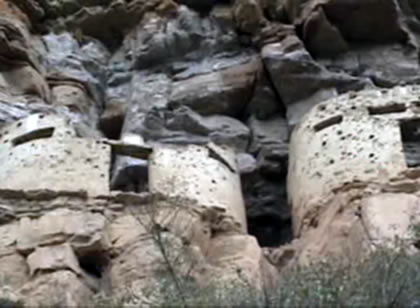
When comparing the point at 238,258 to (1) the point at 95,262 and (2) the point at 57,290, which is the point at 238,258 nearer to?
(1) the point at 95,262

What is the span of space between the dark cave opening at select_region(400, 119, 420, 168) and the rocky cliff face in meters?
A: 0.03

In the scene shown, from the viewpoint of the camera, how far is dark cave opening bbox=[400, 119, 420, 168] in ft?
50.4

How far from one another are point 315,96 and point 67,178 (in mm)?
5820

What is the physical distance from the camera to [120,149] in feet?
50.8

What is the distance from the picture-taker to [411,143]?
15.9 meters

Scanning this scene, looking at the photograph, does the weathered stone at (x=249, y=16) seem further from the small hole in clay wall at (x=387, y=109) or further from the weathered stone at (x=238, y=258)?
the weathered stone at (x=238, y=258)

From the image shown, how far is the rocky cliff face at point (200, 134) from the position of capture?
1343cm

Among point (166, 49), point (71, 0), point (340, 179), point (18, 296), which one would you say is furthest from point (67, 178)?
point (71, 0)

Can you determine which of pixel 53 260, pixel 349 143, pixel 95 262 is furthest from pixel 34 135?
pixel 349 143

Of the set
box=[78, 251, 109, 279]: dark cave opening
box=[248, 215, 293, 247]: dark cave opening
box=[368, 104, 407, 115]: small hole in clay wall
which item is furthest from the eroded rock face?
box=[78, 251, 109, 279]: dark cave opening

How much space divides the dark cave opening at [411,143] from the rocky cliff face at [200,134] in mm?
30

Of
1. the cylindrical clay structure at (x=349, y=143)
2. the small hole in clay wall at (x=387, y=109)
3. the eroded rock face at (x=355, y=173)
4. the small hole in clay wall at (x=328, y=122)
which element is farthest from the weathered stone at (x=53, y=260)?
the small hole in clay wall at (x=387, y=109)

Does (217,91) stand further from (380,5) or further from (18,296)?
(18,296)

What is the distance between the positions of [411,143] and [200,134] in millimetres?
4202
